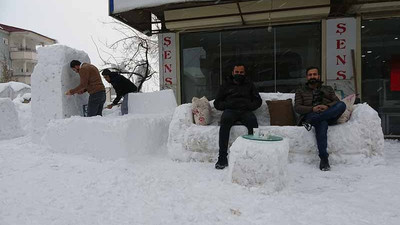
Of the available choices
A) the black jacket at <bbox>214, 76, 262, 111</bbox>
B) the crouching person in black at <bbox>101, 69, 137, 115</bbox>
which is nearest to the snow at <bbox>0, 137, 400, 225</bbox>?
the black jacket at <bbox>214, 76, 262, 111</bbox>

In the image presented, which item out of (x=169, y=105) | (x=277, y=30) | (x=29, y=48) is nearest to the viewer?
(x=169, y=105)

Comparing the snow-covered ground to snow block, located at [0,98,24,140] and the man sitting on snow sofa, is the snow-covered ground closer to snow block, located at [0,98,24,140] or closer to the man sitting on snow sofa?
the man sitting on snow sofa

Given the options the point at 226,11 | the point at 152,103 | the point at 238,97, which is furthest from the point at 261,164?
the point at 226,11

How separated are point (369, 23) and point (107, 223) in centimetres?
733

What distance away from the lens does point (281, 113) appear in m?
4.59

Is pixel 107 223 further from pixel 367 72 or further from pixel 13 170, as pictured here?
pixel 367 72

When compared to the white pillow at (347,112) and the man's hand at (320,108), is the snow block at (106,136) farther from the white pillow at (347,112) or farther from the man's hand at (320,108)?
the white pillow at (347,112)

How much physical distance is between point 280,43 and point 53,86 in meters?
5.40

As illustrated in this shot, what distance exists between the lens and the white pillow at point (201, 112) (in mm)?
4500

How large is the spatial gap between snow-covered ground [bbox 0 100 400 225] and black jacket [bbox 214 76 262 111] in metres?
0.92

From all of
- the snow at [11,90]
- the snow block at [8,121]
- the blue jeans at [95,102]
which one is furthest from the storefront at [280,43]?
the snow at [11,90]

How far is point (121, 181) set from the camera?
10.8 ft

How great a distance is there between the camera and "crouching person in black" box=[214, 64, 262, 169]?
3.92 m

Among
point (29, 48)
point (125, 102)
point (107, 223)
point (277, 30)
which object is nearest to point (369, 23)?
point (277, 30)
